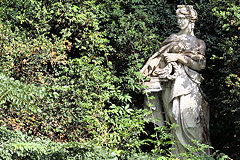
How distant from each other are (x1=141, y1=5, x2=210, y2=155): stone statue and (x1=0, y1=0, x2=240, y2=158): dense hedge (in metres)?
0.23

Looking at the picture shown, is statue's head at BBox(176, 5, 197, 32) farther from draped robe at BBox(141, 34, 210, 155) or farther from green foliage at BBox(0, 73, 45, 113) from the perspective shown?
green foliage at BBox(0, 73, 45, 113)

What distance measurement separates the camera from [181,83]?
5.87m

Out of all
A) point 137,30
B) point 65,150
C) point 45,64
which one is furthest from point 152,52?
point 65,150

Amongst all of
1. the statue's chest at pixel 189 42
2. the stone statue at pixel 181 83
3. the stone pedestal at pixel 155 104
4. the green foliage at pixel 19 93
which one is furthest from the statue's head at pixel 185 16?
the green foliage at pixel 19 93

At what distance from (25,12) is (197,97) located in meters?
2.57

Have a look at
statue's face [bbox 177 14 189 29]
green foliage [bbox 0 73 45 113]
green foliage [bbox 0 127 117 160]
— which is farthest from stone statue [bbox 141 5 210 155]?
green foliage [bbox 0 73 45 113]

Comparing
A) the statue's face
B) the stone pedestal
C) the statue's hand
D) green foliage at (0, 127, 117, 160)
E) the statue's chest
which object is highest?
the statue's face

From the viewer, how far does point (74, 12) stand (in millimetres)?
6566

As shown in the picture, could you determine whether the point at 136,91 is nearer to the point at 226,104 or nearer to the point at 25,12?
the point at 226,104

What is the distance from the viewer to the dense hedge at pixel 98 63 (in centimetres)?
586

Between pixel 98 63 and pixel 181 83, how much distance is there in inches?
46.6

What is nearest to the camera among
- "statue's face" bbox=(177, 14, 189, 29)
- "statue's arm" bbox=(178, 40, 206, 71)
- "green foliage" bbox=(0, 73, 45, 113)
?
"green foliage" bbox=(0, 73, 45, 113)

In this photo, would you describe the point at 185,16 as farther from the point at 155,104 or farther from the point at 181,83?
the point at 155,104

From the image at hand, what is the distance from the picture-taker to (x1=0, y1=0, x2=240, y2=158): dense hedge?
586 cm
